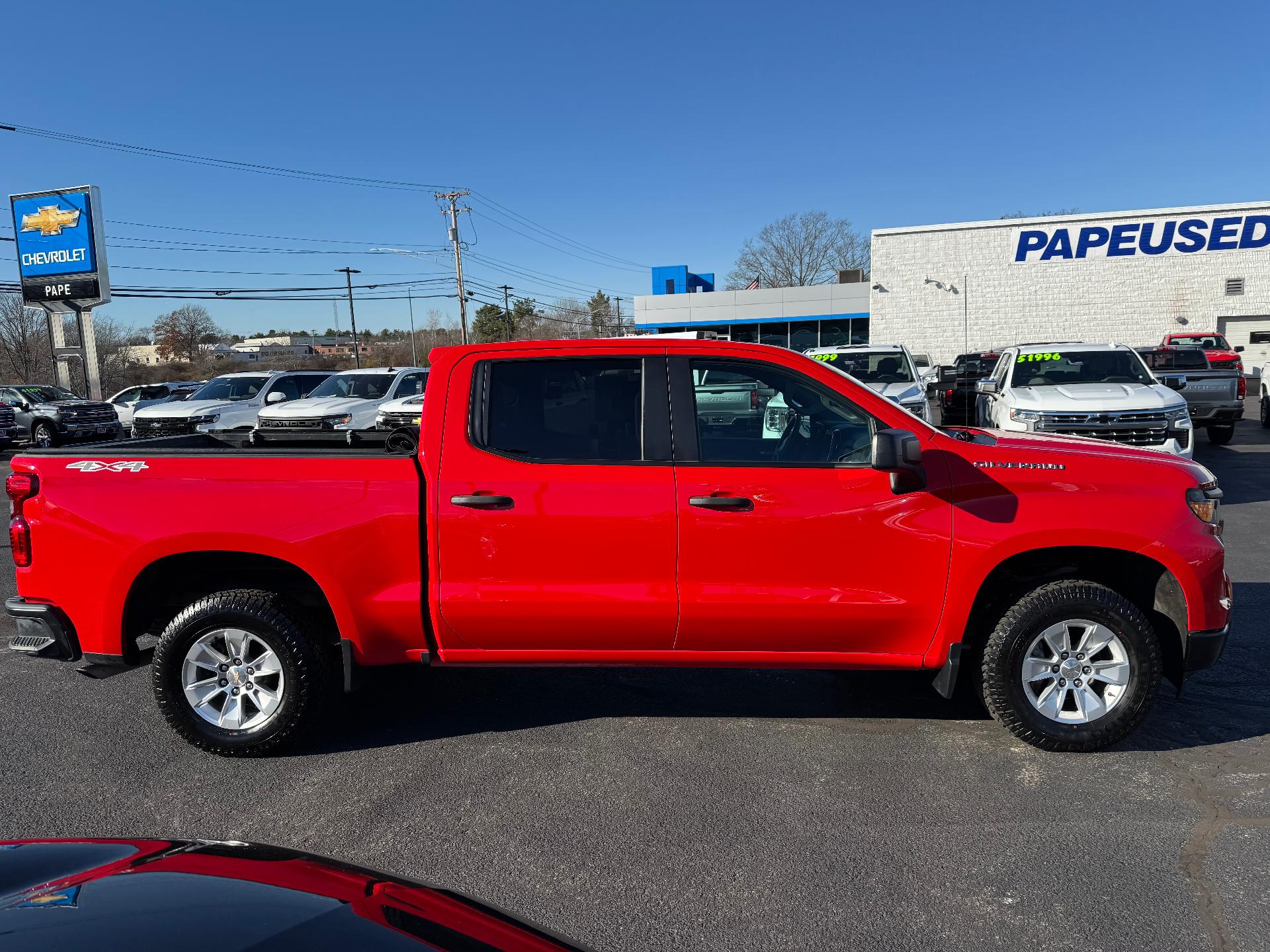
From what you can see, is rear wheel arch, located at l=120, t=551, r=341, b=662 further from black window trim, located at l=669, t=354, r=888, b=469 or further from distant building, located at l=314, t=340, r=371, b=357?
distant building, located at l=314, t=340, r=371, b=357

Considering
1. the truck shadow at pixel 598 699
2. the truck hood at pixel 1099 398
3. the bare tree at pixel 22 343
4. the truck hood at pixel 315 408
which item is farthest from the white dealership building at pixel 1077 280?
the bare tree at pixel 22 343

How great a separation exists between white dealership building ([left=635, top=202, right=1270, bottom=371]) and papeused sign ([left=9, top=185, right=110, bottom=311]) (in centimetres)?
2712

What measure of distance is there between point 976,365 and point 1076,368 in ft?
12.3

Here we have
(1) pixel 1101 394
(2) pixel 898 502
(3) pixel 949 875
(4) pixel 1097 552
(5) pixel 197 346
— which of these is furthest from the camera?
(5) pixel 197 346

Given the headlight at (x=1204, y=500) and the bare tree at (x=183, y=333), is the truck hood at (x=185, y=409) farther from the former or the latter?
the bare tree at (x=183, y=333)

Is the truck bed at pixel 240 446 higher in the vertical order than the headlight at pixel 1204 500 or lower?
higher

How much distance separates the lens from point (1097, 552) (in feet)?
13.3

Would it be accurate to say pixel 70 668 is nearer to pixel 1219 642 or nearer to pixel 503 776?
pixel 503 776

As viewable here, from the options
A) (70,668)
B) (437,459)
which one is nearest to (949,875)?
(437,459)

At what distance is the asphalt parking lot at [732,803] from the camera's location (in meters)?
2.85

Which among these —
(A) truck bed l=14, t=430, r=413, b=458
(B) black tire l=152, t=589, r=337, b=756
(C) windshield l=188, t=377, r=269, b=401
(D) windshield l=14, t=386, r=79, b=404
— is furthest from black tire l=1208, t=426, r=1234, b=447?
(D) windshield l=14, t=386, r=79, b=404

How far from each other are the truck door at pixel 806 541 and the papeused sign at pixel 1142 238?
31438 millimetres

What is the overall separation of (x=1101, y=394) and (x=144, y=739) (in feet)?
32.7

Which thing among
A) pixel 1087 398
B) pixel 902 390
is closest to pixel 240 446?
pixel 1087 398
